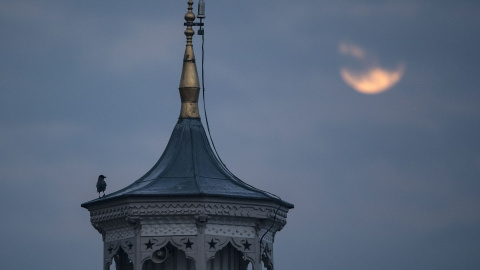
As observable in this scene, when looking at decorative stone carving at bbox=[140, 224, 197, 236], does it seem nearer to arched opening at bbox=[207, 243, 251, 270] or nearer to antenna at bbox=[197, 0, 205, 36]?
arched opening at bbox=[207, 243, 251, 270]

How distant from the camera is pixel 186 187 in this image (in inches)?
2638

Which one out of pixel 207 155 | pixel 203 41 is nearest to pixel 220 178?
pixel 207 155

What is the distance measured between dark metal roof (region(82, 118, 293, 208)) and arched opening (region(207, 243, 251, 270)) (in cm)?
205

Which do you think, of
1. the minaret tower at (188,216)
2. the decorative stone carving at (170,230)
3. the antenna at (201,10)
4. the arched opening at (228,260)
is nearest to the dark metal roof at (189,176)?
the minaret tower at (188,216)

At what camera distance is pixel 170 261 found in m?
68.1

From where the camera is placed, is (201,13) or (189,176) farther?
(201,13)

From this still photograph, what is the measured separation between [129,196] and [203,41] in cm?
775

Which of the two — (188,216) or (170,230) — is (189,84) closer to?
(188,216)

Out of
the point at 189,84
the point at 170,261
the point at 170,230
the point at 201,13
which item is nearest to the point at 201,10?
the point at 201,13

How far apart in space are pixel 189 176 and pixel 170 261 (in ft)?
9.76

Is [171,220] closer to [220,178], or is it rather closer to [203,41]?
[220,178]

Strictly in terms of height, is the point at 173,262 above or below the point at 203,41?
below

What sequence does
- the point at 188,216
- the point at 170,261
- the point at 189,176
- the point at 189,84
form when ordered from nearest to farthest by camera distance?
the point at 188,216
the point at 189,176
the point at 170,261
the point at 189,84

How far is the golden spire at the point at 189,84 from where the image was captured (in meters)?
70.6
